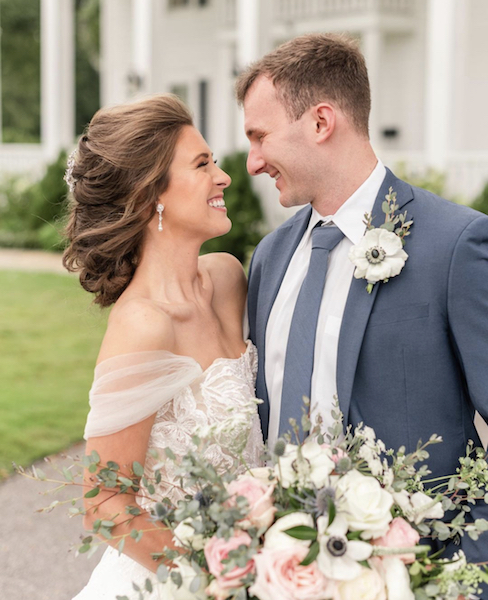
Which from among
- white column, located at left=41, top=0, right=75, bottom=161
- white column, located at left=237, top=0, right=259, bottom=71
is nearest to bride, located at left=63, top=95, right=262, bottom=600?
white column, located at left=237, top=0, right=259, bottom=71

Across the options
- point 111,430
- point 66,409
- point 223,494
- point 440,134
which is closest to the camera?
point 223,494

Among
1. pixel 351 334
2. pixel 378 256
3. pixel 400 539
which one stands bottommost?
pixel 400 539

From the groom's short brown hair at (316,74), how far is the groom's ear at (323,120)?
0.03m

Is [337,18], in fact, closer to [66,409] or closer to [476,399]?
[66,409]

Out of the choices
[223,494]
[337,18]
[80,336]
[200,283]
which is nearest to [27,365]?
[80,336]

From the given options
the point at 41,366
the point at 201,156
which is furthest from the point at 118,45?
the point at 201,156

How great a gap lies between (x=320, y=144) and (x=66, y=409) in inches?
214

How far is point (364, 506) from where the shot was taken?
1902 millimetres

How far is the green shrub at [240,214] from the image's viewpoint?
13.1m

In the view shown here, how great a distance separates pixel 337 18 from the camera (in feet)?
52.0

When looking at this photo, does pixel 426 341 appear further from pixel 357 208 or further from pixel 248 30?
pixel 248 30

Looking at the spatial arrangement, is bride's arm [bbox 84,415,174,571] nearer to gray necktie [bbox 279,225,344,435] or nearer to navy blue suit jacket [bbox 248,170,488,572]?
gray necktie [bbox 279,225,344,435]

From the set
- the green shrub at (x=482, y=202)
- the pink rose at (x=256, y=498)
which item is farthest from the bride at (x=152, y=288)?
the green shrub at (x=482, y=202)

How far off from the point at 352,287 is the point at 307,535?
979mm
